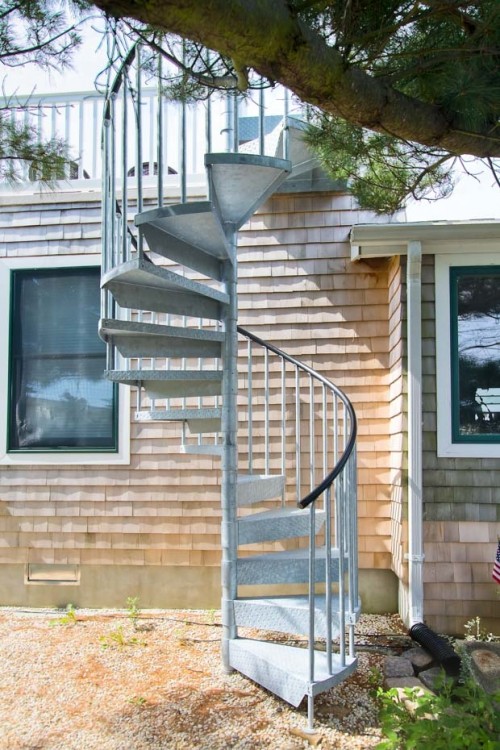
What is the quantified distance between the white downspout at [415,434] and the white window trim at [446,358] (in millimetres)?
144

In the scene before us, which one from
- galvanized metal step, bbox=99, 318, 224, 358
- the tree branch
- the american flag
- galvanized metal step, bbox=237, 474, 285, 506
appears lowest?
the american flag

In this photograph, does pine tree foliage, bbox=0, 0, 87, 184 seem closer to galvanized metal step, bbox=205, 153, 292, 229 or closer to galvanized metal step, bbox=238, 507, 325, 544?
galvanized metal step, bbox=205, 153, 292, 229

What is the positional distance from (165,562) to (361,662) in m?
1.57

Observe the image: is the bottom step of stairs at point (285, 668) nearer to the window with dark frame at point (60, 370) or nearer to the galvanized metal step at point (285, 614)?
the galvanized metal step at point (285, 614)

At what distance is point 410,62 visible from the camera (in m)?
2.61

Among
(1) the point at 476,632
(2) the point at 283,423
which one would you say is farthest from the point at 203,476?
(1) the point at 476,632

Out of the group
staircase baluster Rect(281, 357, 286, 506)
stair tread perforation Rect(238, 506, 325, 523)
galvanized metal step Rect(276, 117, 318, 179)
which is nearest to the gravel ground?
stair tread perforation Rect(238, 506, 325, 523)

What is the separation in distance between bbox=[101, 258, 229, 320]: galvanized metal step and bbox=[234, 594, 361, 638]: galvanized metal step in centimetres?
151

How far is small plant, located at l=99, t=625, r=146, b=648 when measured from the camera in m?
3.85

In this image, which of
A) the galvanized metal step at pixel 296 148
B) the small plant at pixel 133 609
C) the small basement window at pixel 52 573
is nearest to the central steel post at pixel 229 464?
the galvanized metal step at pixel 296 148

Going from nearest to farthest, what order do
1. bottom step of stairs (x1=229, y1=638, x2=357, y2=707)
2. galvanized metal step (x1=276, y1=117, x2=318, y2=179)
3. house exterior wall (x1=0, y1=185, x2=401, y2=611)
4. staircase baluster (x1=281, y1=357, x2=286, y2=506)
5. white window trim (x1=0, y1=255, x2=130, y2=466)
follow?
bottom step of stairs (x1=229, y1=638, x2=357, y2=707)
galvanized metal step (x1=276, y1=117, x2=318, y2=179)
staircase baluster (x1=281, y1=357, x2=286, y2=506)
house exterior wall (x1=0, y1=185, x2=401, y2=611)
white window trim (x1=0, y1=255, x2=130, y2=466)

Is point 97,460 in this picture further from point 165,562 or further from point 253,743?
point 253,743

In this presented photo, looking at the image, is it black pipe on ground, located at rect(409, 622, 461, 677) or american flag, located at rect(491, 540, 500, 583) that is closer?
black pipe on ground, located at rect(409, 622, 461, 677)

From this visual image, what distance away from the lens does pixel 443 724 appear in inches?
93.6
